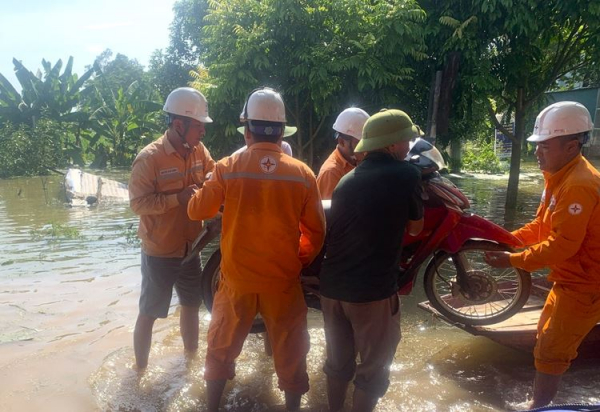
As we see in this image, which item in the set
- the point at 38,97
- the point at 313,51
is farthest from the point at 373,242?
the point at 38,97

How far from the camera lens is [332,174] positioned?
4.39m

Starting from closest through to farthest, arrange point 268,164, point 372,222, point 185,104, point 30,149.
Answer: point 372,222 → point 268,164 → point 185,104 → point 30,149

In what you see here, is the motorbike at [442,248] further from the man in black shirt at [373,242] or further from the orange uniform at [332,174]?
the man in black shirt at [373,242]

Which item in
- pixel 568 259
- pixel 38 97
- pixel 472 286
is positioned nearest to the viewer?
pixel 568 259

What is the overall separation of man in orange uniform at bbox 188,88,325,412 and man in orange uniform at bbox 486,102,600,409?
145 cm

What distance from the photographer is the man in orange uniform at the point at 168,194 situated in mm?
3836

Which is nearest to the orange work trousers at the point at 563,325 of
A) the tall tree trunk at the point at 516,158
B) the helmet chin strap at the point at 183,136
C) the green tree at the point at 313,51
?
the helmet chin strap at the point at 183,136

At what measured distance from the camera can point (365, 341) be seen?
3205 mm

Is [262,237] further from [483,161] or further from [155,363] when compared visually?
[483,161]

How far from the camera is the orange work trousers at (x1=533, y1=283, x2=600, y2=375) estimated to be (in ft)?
10.7

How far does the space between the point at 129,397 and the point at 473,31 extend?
860 cm

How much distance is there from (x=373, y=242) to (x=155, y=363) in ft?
8.40

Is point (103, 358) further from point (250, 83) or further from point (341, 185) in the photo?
point (250, 83)

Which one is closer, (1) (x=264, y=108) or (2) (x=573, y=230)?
(2) (x=573, y=230)
